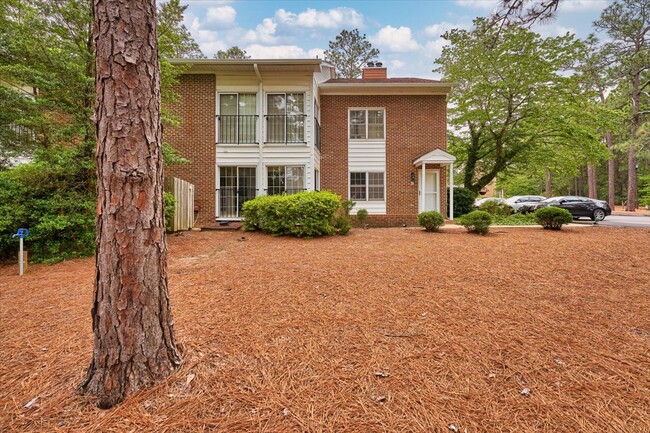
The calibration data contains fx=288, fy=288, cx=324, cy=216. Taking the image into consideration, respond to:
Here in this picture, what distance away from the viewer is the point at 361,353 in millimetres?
2043

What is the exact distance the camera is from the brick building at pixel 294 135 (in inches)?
425

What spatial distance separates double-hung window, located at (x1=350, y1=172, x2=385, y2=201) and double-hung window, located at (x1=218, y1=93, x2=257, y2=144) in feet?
15.7

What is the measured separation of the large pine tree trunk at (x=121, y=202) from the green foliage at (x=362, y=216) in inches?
383

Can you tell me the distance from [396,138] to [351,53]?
16770 mm

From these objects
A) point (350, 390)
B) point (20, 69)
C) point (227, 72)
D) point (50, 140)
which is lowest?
point (350, 390)

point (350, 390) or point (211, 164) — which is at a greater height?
point (211, 164)

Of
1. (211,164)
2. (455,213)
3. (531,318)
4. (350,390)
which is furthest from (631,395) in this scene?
(455,213)

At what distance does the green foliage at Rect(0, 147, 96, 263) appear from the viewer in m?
4.98

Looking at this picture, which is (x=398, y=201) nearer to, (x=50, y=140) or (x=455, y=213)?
(x=455, y=213)

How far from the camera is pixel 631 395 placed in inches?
63.6

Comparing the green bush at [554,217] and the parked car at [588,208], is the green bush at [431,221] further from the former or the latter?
the parked car at [588,208]

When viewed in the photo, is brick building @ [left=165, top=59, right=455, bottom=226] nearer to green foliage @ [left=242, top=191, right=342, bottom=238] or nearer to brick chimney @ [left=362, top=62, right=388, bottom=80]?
green foliage @ [left=242, top=191, right=342, bottom=238]

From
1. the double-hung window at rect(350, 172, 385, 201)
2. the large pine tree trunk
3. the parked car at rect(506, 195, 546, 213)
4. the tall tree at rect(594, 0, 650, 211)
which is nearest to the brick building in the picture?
the double-hung window at rect(350, 172, 385, 201)

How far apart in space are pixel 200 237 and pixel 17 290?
442 centimetres
